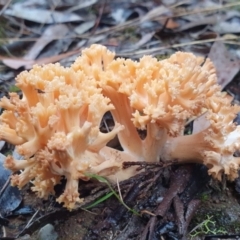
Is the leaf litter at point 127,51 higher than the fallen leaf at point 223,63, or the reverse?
the leaf litter at point 127,51

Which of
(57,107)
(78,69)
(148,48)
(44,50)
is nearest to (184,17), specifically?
(148,48)

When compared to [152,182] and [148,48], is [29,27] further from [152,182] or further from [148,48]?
[152,182]

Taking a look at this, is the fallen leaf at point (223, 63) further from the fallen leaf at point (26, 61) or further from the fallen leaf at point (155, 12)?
the fallen leaf at point (26, 61)

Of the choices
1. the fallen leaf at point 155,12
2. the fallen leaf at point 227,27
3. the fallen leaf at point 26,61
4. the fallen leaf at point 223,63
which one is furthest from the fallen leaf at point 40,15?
the fallen leaf at point 223,63

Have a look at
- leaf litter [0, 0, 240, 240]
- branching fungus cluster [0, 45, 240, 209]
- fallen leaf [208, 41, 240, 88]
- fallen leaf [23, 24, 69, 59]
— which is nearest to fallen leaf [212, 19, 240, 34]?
leaf litter [0, 0, 240, 240]

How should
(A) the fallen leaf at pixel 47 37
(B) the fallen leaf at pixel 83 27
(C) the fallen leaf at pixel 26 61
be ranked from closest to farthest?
(C) the fallen leaf at pixel 26 61 < (A) the fallen leaf at pixel 47 37 < (B) the fallen leaf at pixel 83 27
